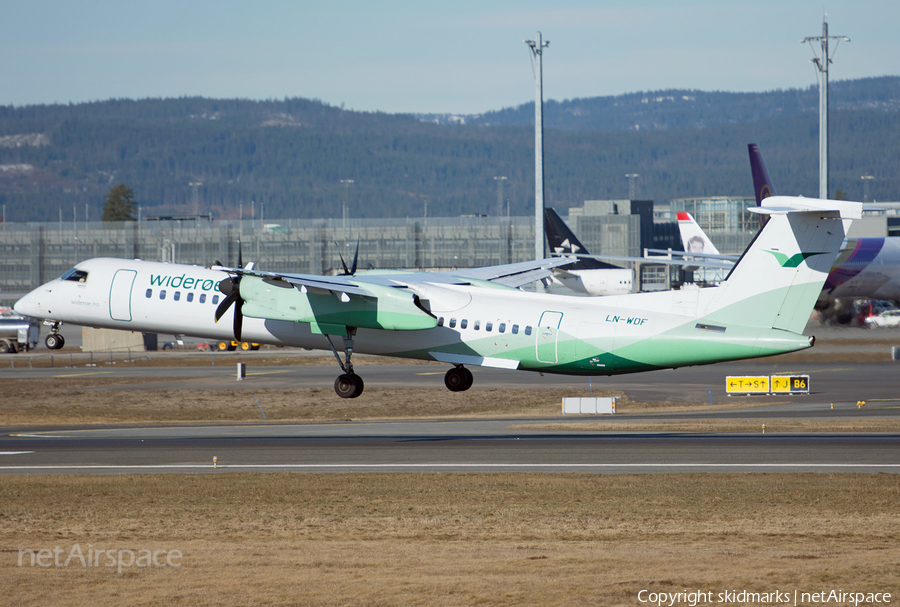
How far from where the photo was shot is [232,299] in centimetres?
3297

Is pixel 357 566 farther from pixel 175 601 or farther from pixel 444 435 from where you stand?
pixel 444 435

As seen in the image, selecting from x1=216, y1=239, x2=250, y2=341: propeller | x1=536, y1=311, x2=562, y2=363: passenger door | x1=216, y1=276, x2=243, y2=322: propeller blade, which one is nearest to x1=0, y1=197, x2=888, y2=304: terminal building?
x1=536, y1=311, x2=562, y2=363: passenger door

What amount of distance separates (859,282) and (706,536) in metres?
46.9

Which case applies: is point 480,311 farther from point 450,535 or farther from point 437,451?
point 450,535

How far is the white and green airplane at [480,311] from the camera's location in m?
29.2

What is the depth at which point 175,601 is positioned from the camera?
16703 mm

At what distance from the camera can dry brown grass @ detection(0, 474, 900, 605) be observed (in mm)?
17312

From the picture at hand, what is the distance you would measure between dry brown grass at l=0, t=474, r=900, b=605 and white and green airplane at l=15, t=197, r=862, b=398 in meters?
4.42

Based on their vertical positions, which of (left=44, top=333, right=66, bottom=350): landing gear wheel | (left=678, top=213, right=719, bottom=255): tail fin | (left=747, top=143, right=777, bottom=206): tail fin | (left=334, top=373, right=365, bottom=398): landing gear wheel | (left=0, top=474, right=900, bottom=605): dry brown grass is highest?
(left=747, top=143, right=777, bottom=206): tail fin

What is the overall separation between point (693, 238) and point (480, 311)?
55.6 m

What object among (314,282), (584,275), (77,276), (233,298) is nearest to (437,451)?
(314,282)

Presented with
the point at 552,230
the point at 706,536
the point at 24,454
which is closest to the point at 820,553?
the point at 706,536

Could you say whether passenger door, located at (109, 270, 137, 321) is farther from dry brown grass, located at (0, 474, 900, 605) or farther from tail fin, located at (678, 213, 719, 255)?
tail fin, located at (678, 213, 719, 255)

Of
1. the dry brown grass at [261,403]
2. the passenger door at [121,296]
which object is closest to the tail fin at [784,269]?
the passenger door at [121,296]
